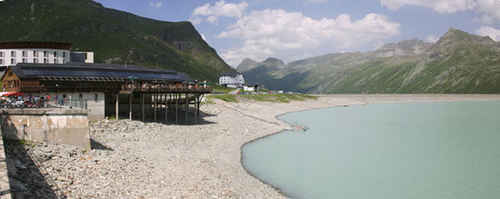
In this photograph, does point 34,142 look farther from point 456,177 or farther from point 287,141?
point 456,177

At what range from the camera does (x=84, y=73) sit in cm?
4984

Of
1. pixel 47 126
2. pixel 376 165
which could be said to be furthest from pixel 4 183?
pixel 376 165

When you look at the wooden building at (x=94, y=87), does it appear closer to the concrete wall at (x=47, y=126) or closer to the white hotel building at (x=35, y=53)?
the concrete wall at (x=47, y=126)

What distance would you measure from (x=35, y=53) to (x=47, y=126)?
2905 inches

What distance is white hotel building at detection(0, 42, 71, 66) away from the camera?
273 ft

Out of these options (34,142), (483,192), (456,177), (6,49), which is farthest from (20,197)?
(6,49)

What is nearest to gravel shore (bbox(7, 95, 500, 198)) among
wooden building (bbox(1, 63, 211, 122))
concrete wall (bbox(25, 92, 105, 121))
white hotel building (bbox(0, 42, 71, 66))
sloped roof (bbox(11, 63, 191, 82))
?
concrete wall (bbox(25, 92, 105, 121))

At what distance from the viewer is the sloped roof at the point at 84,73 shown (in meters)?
43.8

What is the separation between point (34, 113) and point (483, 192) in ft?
120

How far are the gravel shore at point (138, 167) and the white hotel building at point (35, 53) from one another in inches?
2065

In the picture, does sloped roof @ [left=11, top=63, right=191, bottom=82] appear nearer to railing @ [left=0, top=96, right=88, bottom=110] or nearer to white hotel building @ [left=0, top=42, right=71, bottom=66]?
railing @ [left=0, top=96, right=88, bottom=110]

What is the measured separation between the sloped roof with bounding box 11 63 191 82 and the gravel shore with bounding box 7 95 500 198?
11.1 meters

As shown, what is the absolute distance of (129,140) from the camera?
35219 mm

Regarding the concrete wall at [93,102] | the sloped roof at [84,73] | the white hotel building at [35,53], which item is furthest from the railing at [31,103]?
the white hotel building at [35,53]
